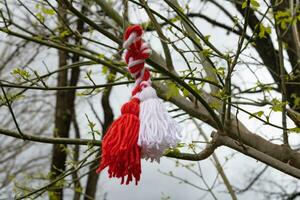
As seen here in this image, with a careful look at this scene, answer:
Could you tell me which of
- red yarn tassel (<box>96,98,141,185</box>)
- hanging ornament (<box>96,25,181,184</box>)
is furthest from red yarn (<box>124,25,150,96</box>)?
red yarn tassel (<box>96,98,141,185</box>)

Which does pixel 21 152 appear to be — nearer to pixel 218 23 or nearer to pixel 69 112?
pixel 69 112

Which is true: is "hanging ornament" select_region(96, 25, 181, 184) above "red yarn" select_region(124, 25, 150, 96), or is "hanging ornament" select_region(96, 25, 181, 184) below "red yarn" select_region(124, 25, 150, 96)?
below

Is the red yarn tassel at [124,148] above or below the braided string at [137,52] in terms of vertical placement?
below

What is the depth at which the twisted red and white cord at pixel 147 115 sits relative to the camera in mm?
1358

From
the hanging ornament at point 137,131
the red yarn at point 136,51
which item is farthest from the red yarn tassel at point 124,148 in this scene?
the red yarn at point 136,51

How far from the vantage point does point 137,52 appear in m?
1.42

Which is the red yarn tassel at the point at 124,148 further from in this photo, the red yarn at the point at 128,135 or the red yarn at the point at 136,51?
the red yarn at the point at 136,51

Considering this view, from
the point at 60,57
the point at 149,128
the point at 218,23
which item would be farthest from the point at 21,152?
the point at 149,128

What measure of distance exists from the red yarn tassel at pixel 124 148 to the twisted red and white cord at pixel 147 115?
2 cm

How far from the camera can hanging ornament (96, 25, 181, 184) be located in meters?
1.36

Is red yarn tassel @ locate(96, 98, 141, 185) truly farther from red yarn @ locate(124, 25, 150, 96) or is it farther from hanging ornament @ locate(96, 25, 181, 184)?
red yarn @ locate(124, 25, 150, 96)

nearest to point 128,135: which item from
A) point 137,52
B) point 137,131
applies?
point 137,131

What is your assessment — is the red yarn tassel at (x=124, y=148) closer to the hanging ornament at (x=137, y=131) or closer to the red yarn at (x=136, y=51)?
the hanging ornament at (x=137, y=131)

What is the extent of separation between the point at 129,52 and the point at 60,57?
4.63 meters
